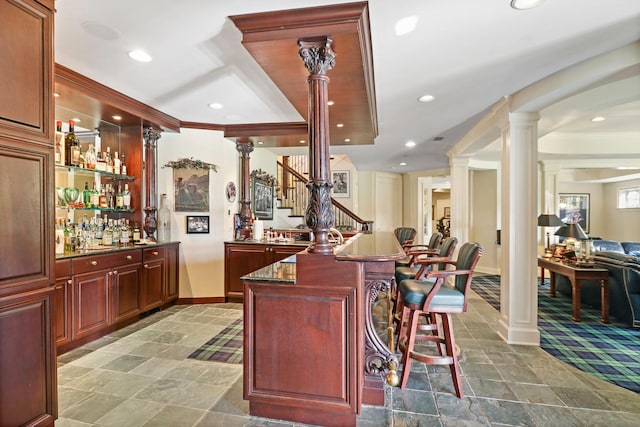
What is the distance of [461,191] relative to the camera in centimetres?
567

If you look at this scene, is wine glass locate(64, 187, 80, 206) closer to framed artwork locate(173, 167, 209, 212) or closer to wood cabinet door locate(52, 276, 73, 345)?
wood cabinet door locate(52, 276, 73, 345)

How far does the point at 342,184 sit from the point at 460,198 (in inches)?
131

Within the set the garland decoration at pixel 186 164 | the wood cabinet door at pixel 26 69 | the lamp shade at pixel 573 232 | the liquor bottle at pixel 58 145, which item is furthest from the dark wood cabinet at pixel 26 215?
the lamp shade at pixel 573 232

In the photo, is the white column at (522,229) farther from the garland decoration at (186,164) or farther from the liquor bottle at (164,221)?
the liquor bottle at (164,221)

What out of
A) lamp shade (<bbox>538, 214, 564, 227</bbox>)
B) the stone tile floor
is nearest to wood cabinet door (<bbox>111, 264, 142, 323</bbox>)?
the stone tile floor

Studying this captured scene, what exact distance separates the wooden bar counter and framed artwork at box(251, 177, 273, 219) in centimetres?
368

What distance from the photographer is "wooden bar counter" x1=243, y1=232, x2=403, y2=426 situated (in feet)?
6.00

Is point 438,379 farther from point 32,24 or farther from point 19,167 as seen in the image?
point 32,24

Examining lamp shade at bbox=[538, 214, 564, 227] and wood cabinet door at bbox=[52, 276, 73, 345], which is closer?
wood cabinet door at bbox=[52, 276, 73, 345]

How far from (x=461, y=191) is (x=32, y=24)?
5838mm

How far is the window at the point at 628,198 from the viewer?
300 inches

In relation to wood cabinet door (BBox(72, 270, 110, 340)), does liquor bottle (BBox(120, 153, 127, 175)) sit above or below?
above

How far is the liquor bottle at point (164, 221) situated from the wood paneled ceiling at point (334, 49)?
239 cm

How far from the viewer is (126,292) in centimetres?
340
